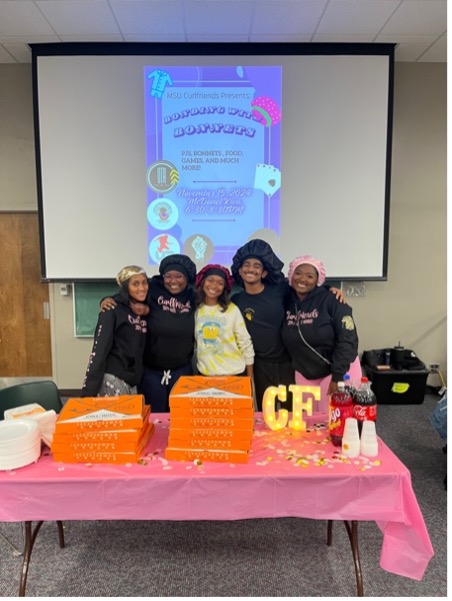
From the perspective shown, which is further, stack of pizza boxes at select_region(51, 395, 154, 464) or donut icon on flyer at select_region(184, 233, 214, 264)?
donut icon on flyer at select_region(184, 233, 214, 264)

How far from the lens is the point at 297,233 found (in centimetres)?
Result: 383

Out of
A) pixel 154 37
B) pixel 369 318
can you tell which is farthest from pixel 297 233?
pixel 154 37

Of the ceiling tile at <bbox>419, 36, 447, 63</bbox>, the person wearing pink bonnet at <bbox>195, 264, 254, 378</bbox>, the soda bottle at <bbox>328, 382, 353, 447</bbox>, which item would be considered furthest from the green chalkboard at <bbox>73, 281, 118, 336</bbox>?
the ceiling tile at <bbox>419, 36, 447, 63</bbox>

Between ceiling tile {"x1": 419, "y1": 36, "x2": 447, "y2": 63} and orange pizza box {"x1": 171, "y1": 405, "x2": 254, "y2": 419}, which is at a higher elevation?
ceiling tile {"x1": 419, "y1": 36, "x2": 447, "y2": 63}

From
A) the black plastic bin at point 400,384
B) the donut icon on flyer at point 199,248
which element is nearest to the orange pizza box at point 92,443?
the donut icon on flyer at point 199,248

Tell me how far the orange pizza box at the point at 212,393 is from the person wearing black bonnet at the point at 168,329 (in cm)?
62

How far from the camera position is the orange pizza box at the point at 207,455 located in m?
1.51

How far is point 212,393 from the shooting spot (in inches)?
62.2

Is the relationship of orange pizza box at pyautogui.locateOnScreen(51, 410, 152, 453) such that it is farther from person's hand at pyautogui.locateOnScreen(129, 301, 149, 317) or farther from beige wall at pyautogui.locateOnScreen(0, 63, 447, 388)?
beige wall at pyautogui.locateOnScreen(0, 63, 447, 388)

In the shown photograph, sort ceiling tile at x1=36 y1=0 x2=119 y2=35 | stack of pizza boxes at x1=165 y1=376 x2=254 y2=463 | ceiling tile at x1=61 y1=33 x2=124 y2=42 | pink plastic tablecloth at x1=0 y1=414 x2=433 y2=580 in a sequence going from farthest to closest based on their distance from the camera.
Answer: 1. ceiling tile at x1=61 y1=33 x2=124 y2=42
2. ceiling tile at x1=36 y1=0 x2=119 y2=35
3. stack of pizza boxes at x1=165 y1=376 x2=254 y2=463
4. pink plastic tablecloth at x1=0 y1=414 x2=433 y2=580

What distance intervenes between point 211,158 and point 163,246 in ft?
2.99

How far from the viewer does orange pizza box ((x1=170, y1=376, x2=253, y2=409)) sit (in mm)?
1541

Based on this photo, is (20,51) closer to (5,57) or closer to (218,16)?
(5,57)

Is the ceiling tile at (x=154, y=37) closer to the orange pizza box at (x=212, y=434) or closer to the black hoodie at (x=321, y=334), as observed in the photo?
the black hoodie at (x=321, y=334)
